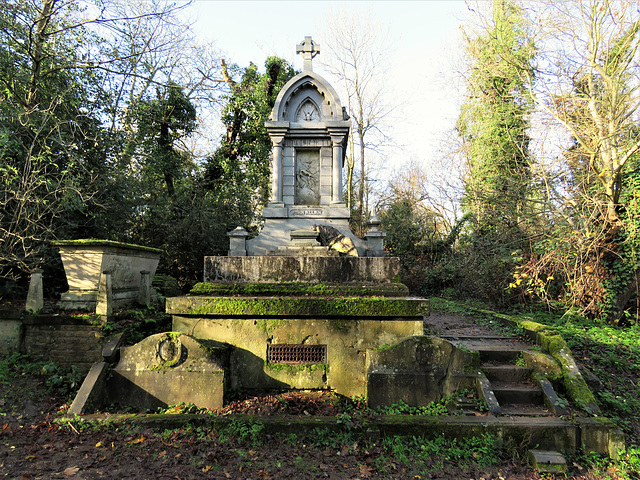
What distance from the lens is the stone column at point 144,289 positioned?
6.82 meters

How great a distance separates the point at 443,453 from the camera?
12.0 ft

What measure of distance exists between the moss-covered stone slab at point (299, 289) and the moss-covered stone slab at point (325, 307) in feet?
1.37

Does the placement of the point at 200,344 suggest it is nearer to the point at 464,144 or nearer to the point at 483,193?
the point at 483,193

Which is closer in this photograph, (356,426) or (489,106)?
(356,426)

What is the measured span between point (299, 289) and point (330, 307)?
74 cm

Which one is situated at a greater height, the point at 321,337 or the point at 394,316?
the point at 394,316

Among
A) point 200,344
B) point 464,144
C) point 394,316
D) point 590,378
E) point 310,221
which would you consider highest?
point 464,144

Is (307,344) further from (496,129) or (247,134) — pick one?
(247,134)

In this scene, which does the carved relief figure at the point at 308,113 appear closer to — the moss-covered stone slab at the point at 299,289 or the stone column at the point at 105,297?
the moss-covered stone slab at the point at 299,289

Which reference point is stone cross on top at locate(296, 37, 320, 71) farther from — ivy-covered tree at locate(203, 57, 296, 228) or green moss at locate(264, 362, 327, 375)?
ivy-covered tree at locate(203, 57, 296, 228)

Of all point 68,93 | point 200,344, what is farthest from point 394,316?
point 68,93

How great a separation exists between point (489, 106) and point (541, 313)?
782 cm

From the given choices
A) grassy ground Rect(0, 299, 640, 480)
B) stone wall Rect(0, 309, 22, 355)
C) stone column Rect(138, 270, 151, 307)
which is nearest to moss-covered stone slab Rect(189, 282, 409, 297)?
grassy ground Rect(0, 299, 640, 480)

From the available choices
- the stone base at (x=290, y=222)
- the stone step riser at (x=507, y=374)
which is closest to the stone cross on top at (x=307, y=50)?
the stone base at (x=290, y=222)
